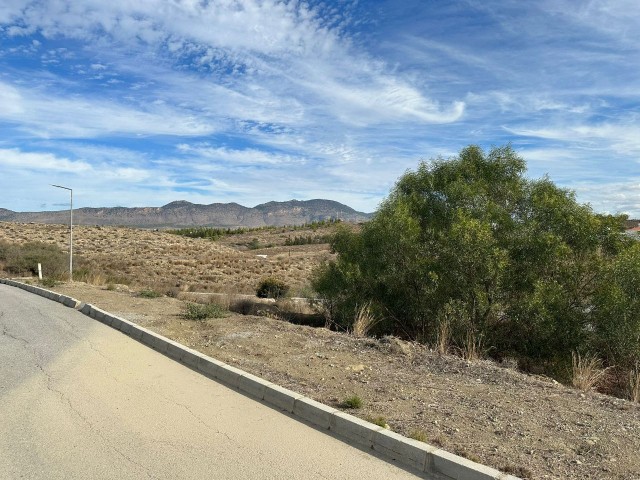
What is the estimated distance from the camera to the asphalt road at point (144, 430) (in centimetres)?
476

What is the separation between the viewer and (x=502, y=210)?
1406cm

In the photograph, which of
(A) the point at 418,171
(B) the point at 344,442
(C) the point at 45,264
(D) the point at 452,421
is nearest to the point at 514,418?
(D) the point at 452,421

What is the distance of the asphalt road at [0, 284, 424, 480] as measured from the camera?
4762mm

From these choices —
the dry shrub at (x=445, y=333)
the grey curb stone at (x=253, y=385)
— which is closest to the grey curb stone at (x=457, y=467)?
the grey curb stone at (x=253, y=385)

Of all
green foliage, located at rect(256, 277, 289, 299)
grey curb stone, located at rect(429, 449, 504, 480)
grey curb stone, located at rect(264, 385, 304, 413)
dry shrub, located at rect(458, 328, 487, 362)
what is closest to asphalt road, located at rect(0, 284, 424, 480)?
grey curb stone, located at rect(264, 385, 304, 413)

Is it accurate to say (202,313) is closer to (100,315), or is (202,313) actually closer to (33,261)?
(100,315)

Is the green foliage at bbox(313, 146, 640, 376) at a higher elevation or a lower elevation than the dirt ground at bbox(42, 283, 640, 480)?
higher

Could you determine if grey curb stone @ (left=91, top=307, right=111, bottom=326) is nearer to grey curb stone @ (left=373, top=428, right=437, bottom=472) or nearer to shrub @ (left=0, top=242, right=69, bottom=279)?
grey curb stone @ (left=373, top=428, right=437, bottom=472)

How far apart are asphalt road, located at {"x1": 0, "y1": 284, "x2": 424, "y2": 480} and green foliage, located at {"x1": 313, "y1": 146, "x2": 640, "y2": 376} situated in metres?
7.16

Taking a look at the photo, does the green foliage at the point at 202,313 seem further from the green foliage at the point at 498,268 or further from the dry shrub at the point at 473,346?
the dry shrub at the point at 473,346

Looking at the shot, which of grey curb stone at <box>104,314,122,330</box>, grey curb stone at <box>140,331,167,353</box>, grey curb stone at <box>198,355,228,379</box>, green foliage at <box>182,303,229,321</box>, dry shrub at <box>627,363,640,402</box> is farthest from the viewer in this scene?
green foliage at <box>182,303,229,321</box>

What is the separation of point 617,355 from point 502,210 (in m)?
4.47

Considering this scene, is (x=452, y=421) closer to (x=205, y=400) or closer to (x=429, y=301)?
(x=205, y=400)

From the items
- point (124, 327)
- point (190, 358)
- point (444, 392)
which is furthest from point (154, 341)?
point (444, 392)
